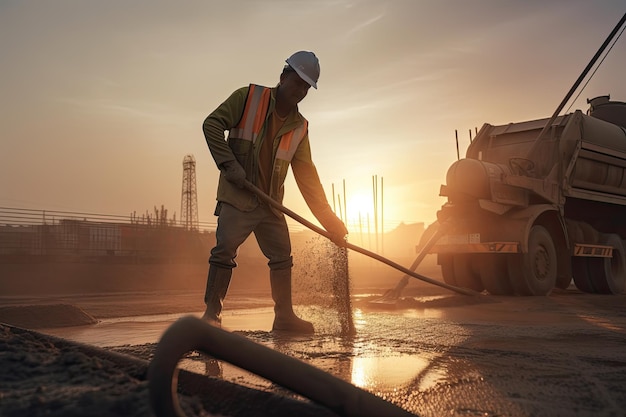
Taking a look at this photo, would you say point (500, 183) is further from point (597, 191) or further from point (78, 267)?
point (78, 267)

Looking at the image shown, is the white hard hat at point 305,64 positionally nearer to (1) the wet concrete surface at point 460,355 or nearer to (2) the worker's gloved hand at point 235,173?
(2) the worker's gloved hand at point 235,173

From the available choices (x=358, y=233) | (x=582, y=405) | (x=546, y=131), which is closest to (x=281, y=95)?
(x=582, y=405)

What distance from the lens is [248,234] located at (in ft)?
14.1

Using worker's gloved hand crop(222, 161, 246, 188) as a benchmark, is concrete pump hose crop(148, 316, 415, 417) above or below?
below

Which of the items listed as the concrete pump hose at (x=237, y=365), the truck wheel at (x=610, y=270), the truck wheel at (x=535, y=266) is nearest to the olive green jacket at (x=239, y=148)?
the concrete pump hose at (x=237, y=365)

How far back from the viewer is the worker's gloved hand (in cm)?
406

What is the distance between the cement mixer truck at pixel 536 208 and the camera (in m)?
8.05

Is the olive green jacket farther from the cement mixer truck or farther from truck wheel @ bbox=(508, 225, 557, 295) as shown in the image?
truck wheel @ bbox=(508, 225, 557, 295)

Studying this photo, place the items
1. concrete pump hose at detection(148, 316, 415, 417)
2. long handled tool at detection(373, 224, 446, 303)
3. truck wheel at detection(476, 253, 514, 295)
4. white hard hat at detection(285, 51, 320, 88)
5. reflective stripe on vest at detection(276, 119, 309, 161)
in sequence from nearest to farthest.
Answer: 1. concrete pump hose at detection(148, 316, 415, 417)
2. white hard hat at detection(285, 51, 320, 88)
3. reflective stripe on vest at detection(276, 119, 309, 161)
4. long handled tool at detection(373, 224, 446, 303)
5. truck wheel at detection(476, 253, 514, 295)

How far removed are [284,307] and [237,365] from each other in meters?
3.17

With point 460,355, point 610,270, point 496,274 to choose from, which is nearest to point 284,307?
point 460,355

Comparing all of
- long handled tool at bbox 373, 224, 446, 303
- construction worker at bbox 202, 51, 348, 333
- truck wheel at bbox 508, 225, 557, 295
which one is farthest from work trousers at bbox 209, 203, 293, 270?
truck wheel at bbox 508, 225, 557, 295

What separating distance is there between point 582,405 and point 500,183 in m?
6.29

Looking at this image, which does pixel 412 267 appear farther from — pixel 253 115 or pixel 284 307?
pixel 253 115
